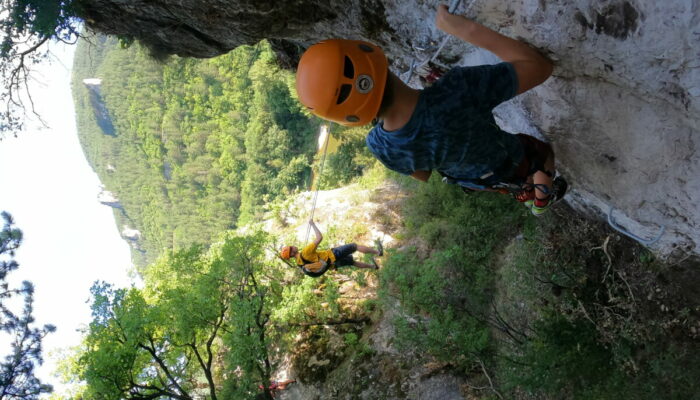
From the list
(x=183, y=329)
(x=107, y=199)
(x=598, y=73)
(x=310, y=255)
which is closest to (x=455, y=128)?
(x=598, y=73)

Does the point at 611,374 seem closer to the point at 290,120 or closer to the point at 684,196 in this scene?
the point at 684,196

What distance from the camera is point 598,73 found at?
2912 mm

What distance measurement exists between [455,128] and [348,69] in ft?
2.43

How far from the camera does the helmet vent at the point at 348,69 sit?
2602 mm

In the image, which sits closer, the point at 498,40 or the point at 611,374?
the point at 498,40

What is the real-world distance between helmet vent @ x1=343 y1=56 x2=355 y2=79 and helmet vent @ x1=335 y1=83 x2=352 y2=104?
54 mm

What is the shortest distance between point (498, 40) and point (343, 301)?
32.7 ft

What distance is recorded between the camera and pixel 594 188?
4043 millimetres

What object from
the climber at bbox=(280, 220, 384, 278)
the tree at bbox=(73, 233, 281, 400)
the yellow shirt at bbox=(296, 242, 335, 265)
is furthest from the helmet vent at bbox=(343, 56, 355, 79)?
the tree at bbox=(73, 233, 281, 400)

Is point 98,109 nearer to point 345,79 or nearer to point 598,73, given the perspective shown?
point 345,79

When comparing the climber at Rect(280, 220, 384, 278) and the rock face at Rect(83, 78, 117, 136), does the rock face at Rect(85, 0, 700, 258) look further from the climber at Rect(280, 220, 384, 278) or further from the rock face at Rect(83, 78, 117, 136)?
the rock face at Rect(83, 78, 117, 136)

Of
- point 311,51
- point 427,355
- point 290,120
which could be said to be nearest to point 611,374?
point 427,355

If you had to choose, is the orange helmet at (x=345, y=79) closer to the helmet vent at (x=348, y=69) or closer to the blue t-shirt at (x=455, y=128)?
the helmet vent at (x=348, y=69)

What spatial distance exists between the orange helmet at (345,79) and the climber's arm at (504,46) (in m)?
0.48
